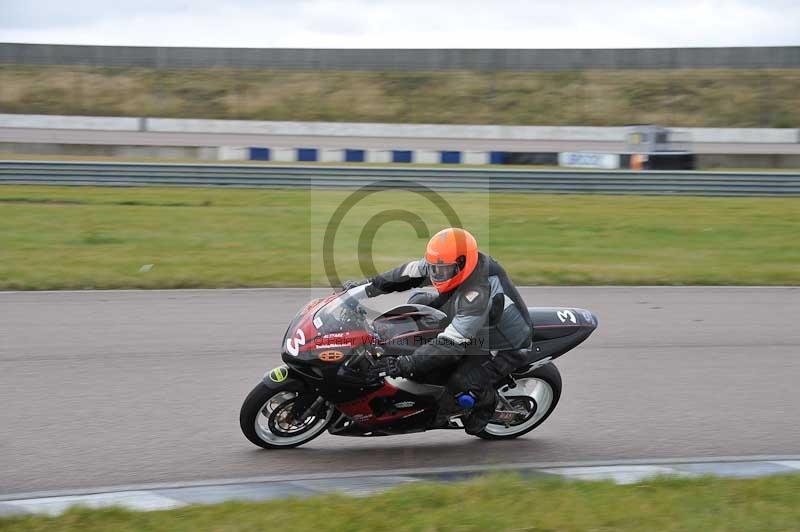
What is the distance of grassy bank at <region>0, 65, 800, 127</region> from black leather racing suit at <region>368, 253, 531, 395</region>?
43275 millimetres

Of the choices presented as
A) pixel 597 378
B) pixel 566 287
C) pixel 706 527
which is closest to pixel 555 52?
pixel 566 287

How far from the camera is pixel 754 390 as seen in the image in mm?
7562

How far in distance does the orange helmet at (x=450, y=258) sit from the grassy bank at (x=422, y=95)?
43.6 meters

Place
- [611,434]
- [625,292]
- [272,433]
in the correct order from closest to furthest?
[272,433], [611,434], [625,292]

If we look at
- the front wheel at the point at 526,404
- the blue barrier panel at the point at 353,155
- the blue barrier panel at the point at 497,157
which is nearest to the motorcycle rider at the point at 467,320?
the front wheel at the point at 526,404

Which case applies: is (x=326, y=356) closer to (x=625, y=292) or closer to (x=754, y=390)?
(x=754, y=390)

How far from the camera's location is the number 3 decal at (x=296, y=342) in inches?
219

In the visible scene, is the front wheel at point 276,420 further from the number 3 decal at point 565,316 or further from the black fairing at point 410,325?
the number 3 decal at point 565,316

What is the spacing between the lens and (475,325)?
5570mm

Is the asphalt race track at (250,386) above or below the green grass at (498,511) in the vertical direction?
below

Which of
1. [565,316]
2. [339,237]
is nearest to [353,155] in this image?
[339,237]

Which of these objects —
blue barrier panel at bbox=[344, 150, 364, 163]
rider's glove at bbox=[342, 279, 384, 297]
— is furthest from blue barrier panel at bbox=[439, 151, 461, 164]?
rider's glove at bbox=[342, 279, 384, 297]

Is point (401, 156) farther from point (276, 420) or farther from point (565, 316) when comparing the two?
point (276, 420)

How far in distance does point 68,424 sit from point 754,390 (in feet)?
18.2
